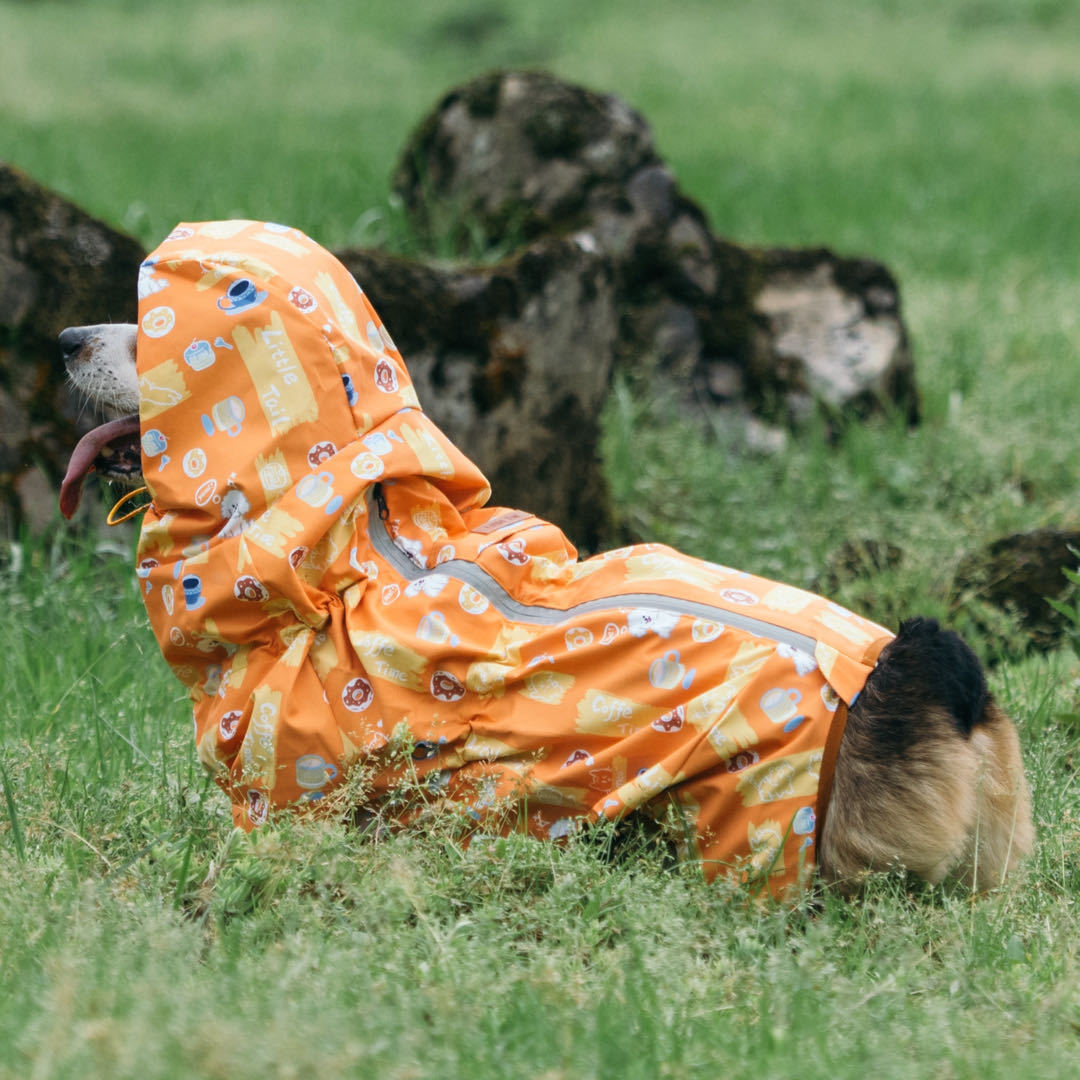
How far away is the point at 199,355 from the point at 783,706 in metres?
1.33

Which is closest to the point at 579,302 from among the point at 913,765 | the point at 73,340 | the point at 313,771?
the point at 73,340

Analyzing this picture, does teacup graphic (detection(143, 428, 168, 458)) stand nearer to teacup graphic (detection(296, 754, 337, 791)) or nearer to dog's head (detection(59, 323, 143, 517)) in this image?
dog's head (detection(59, 323, 143, 517))

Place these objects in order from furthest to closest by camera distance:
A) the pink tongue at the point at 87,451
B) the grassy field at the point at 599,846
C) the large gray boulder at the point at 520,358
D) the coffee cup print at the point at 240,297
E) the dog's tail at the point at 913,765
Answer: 1. the large gray boulder at the point at 520,358
2. the pink tongue at the point at 87,451
3. the coffee cup print at the point at 240,297
4. the dog's tail at the point at 913,765
5. the grassy field at the point at 599,846

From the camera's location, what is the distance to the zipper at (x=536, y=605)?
2.67 m

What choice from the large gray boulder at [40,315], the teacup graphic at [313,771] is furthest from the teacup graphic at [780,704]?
the large gray boulder at [40,315]

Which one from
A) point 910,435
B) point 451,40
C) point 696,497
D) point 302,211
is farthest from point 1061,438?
point 451,40

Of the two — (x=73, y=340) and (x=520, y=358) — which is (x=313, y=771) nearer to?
(x=73, y=340)

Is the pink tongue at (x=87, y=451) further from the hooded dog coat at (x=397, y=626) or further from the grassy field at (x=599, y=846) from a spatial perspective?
the grassy field at (x=599, y=846)

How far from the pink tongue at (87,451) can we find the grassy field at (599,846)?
25.5 inches

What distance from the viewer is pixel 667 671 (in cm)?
265

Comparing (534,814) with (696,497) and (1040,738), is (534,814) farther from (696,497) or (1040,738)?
(696,497)

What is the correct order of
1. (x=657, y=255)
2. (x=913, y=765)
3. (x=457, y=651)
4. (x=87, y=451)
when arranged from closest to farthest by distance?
(x=913, y=765)
(x=457, y=651)
(x=87, y=451)
(x=657, y=255)

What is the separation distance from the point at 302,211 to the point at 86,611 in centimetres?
359

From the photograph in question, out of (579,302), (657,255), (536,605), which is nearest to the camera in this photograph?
(536,605)
